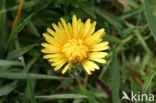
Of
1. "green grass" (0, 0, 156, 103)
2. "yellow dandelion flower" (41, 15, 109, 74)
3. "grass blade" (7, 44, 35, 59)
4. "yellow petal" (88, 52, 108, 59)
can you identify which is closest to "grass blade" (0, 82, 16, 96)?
"green grass" (0, 0, 156, 103)

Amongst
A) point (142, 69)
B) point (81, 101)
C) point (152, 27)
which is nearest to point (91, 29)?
point (152, 27)

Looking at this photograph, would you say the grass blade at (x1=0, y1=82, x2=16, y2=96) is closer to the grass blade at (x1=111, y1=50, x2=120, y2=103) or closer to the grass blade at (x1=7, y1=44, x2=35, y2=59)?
the grass blade at (x1=7, y1=44, x2=35, y2=59)

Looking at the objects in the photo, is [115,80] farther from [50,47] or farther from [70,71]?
[50,47]

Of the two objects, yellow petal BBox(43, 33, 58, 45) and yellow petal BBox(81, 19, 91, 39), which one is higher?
yellow petal BBox(81, 19, 91, 39)

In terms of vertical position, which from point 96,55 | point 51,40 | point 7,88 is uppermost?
point 51,40

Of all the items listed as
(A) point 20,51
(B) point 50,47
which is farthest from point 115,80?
(A) point 20,51

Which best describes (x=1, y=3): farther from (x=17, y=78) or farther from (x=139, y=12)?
(x=139, y=12)
